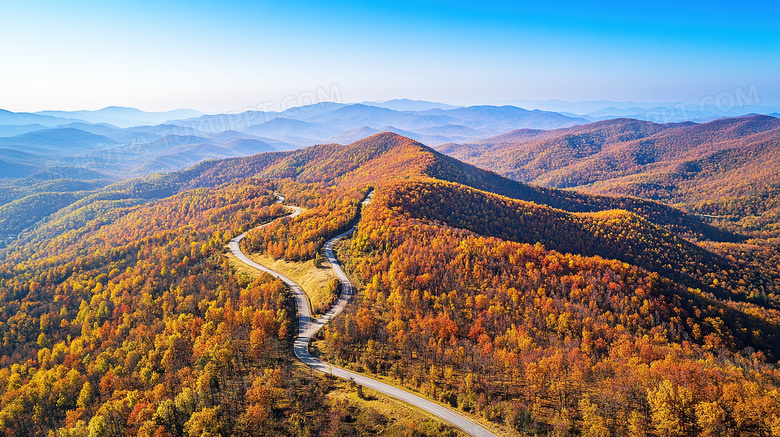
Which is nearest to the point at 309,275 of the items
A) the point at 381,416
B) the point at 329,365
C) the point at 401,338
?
the point at 329,365

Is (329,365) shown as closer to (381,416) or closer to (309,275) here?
(381,416)

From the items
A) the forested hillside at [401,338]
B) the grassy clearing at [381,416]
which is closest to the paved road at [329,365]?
the grassy clearing at [381,416]

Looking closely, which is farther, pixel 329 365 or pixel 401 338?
pixel 401 338

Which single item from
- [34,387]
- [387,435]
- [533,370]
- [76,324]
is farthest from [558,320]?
[76,324]

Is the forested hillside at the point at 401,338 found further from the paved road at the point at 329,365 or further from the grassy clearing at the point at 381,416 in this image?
the paved road at the point at 329,365

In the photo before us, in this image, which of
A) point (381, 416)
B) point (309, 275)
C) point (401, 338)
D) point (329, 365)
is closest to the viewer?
point (381, 416)

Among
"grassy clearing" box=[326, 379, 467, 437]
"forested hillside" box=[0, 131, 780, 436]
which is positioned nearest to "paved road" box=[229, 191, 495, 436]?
"grassy clearing" box=[326, 379, 467, 437]
